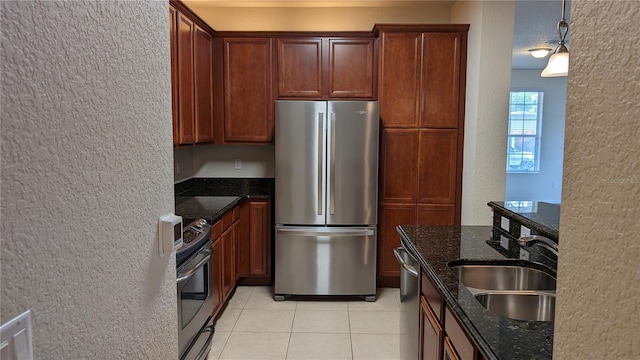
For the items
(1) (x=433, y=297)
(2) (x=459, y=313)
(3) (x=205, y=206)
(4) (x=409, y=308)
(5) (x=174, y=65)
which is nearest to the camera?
(2) (x=459, y=313)

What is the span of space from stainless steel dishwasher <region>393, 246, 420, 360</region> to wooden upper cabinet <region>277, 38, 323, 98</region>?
2.13 meters

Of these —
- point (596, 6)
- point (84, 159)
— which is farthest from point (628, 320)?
point (84, 159)

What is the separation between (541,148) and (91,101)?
865 centimetres

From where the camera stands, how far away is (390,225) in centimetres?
411

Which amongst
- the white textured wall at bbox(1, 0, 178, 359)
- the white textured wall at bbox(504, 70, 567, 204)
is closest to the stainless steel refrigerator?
the white textured wall at bbox(1, 0, 178, 359)

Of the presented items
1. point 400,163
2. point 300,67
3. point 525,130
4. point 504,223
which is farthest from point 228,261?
point 525,130

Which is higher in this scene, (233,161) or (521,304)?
(233,161)

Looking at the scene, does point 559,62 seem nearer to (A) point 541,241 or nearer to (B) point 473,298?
(A) point 541,241

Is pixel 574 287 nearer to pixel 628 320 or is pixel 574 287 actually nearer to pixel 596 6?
pixel 628 320

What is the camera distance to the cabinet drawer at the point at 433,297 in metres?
1.77

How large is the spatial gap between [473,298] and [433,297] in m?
0.34

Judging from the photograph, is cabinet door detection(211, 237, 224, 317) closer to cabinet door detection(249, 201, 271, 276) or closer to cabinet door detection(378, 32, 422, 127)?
cabinet door detection(249, 201, 271, 276)

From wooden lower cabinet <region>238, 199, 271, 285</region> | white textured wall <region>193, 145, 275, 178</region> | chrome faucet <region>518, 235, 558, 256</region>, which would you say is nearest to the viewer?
chrome faucet <region>518, 235, 558, 256</region>

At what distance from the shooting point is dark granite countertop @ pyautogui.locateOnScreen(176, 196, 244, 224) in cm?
307
